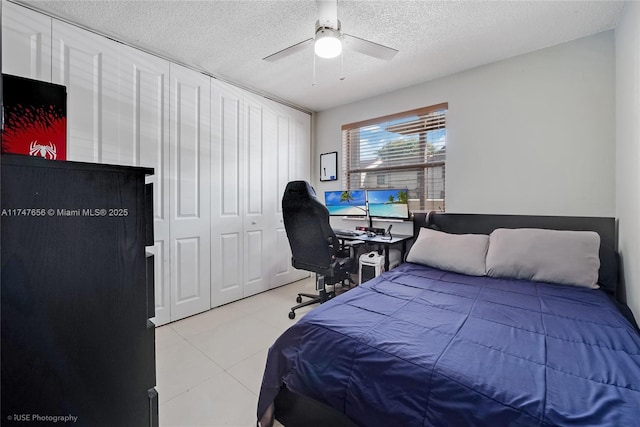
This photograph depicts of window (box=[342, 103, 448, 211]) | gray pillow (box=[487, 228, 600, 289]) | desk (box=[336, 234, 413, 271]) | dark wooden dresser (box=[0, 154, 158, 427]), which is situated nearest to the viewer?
dark wooden dresser (box=[0, 154, 158, 427])

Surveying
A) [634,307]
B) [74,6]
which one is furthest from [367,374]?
[74,6]

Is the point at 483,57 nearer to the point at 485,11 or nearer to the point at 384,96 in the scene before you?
the point at 485,11

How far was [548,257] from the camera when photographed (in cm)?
197

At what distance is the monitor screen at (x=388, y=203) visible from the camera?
3033mm

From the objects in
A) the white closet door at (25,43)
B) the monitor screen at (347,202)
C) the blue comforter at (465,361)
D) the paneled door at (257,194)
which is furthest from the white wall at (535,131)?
the white closet door at (25,43)

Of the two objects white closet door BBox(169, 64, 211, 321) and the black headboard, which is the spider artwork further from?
the black headboard

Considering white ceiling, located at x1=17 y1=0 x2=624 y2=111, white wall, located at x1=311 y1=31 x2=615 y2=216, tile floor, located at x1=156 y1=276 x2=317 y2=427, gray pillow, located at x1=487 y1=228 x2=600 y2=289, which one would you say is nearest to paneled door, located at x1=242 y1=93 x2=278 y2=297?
tile floor, located at x1=156 y1=276 x2=317 y2=427

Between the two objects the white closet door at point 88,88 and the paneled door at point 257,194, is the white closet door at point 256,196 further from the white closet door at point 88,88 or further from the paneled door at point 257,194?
the white closet door at point 88,88

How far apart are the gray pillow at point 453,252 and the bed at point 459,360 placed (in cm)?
33

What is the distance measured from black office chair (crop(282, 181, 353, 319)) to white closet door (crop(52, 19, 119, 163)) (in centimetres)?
148

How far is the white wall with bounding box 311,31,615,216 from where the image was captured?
2.17 metres

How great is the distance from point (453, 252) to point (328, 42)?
1.86 m

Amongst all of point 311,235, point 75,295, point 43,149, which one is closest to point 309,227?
point 311,235

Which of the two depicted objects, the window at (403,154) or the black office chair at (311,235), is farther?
the window at (403,154)
